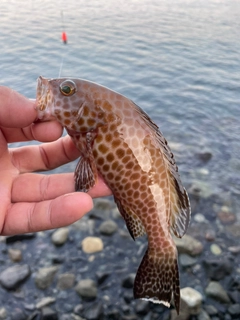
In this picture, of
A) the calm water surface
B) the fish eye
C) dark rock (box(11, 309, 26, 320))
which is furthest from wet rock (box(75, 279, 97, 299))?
the calm water surface

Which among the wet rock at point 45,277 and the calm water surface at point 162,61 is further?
the calm water surface at point 162,61

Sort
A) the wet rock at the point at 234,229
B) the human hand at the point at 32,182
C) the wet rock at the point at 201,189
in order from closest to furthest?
the human hand at the point at 32,182 < the wet rock at the point at 234,229 < the wet rock at the point at 201,189

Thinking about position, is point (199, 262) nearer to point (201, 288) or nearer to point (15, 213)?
point (201, 288)

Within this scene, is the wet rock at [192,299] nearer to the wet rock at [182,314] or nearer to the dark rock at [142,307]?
the wet rock at [182,314]

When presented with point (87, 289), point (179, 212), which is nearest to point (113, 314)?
point (87, 289)

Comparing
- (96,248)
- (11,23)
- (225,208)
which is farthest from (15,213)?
(11,23)

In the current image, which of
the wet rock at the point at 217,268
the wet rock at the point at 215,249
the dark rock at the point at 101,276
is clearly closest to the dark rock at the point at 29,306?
the dark rock at the point at 101,276

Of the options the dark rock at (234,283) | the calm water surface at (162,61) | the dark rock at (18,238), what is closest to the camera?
the dark rock at (234,283)
